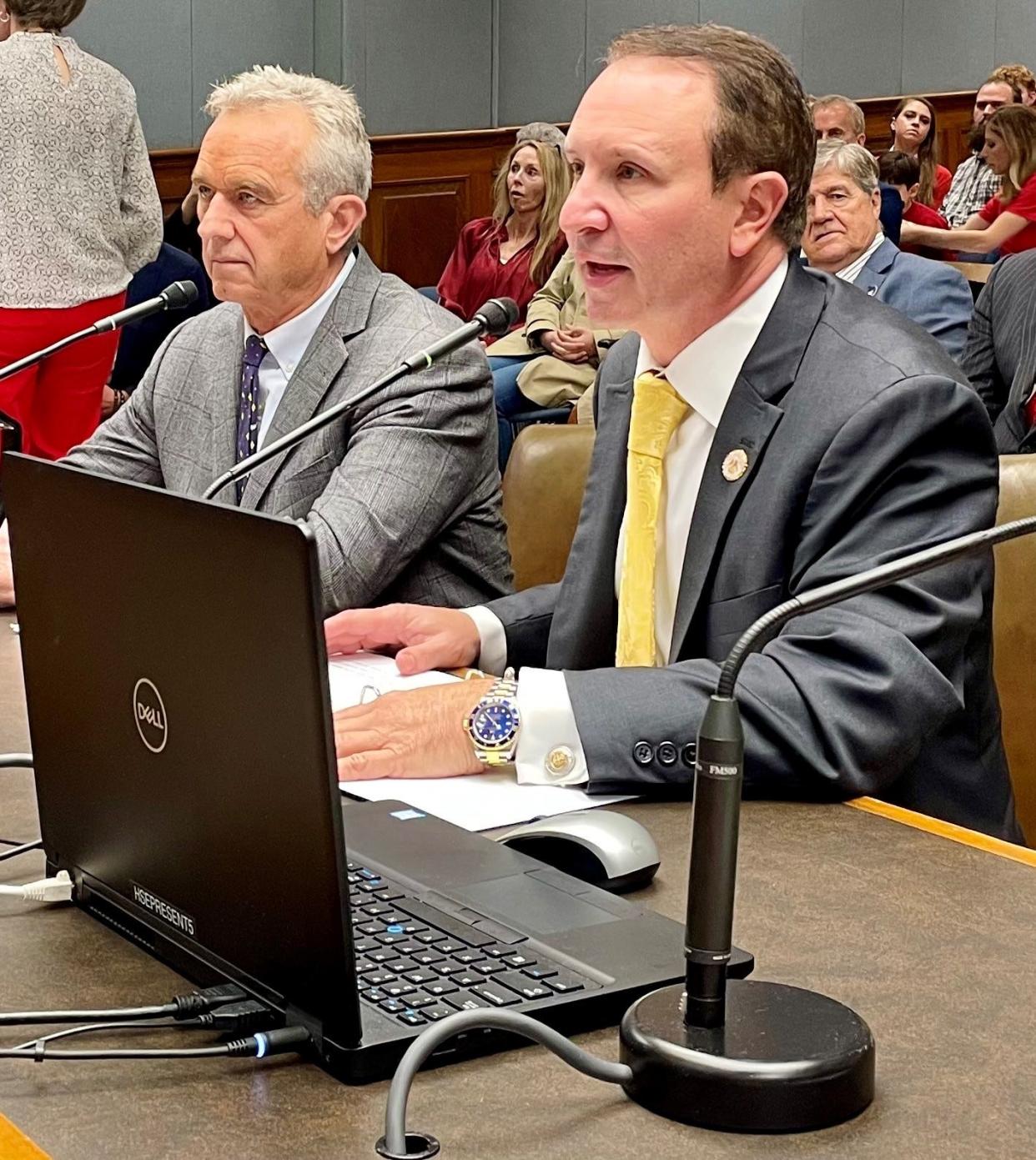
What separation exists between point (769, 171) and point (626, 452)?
31 centimetres

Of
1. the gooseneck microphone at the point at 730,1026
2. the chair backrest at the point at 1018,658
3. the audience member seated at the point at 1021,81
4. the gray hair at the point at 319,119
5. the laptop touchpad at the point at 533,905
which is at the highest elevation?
the audience member seated at the point at 1021,81

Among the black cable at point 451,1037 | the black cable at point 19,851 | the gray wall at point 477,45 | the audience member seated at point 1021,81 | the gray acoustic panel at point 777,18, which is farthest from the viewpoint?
the gray acoustic panel at point 777,18

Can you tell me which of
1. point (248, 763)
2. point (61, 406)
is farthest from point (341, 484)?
point (61, 406)

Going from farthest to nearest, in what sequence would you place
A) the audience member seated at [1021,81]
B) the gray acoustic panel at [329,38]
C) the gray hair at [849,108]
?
the gray acoustic panel at [329,38] → the audience member seated at [1021,81] → the gray hair at [849,108]

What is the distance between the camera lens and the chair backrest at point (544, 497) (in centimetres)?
229

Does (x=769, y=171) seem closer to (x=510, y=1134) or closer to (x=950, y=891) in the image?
(x=950, y=891)

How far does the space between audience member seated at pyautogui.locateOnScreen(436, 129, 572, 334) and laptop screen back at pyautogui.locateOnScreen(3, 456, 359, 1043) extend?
17.2ft

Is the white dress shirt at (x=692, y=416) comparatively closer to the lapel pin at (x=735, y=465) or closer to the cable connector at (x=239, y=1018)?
the lapel pin at (x=735, y=465)

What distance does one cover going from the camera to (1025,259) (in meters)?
4.03

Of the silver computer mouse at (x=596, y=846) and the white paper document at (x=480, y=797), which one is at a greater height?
the silver computer mouse at (x=596, y=846)

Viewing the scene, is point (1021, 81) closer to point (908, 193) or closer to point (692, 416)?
point (908, 193)

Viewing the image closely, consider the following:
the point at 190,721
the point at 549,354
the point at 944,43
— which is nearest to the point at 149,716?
the point at 190,721

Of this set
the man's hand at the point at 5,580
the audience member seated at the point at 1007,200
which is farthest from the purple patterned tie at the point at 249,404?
the audience member seated at the point at 1007,200

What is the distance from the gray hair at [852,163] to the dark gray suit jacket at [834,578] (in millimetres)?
3157
